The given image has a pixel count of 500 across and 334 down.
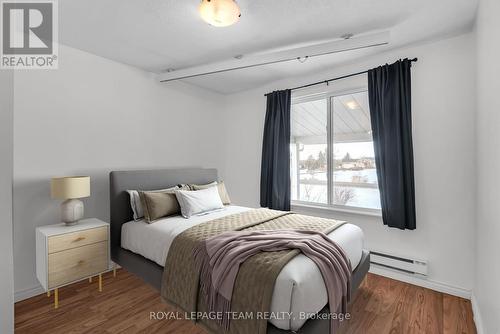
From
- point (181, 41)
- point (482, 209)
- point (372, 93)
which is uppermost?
point (181, 41)

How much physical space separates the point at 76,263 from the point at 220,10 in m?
2.59

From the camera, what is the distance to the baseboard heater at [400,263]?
255 cm

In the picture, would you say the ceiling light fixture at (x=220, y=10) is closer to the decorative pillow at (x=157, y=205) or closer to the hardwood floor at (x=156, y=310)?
the decorative pillow at (x=157, y=205)

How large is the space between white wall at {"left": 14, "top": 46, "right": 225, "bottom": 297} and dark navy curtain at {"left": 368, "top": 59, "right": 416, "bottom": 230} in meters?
2.68

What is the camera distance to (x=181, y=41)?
2.55m

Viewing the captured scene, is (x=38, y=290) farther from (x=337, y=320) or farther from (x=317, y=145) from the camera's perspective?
(x=317, y=145)

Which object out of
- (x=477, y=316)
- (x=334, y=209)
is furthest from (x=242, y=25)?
(x=477, y=316)

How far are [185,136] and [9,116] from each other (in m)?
2.39

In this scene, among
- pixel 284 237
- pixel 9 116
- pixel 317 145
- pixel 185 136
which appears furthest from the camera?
pixel 185 136

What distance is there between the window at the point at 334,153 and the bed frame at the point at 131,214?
991 millimetres

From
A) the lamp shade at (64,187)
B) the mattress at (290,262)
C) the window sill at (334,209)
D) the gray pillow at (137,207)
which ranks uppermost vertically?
the lamp shade at (64,187)

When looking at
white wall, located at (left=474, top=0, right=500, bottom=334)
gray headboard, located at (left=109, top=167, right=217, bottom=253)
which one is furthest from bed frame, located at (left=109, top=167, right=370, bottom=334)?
white wall, located at (left=474, top=0, right=500, bottom=334)

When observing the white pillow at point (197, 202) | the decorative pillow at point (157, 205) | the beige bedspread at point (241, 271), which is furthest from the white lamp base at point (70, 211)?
the beige bedspread at point (241, 271)

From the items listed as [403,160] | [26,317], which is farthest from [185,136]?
[403,160]
